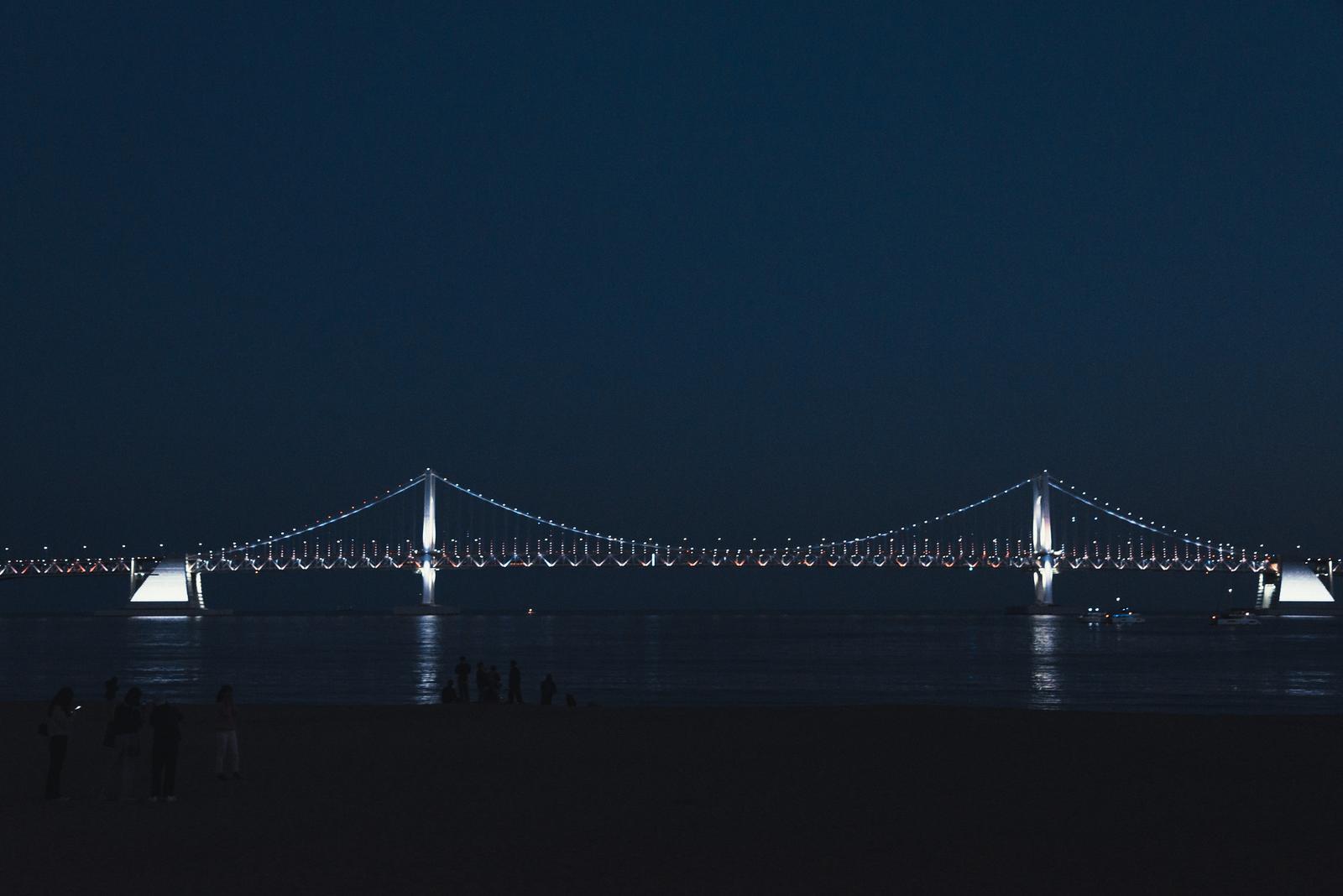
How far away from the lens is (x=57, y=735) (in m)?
10.2

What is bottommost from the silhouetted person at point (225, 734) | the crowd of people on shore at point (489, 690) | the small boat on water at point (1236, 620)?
the small boat on water at point (1236, 620)

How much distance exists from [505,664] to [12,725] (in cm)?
2026

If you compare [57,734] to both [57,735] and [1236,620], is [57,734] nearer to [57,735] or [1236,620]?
[57,735]

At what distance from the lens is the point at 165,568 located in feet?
324

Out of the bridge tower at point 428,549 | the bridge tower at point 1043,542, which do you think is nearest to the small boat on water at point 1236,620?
the bridge tower at point 1043,542

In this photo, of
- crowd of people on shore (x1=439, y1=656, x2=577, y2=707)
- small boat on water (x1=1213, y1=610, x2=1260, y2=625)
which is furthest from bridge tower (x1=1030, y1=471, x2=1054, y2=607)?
crowd of people on shore (x1=439, y1=656, x2=577, y2=707)

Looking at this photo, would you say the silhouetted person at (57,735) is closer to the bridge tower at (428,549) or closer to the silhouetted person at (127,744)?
the silhouetted person at (127,744)

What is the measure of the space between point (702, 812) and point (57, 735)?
14.6 feet

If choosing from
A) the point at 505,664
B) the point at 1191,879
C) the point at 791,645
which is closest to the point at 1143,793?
the point at 1191,879

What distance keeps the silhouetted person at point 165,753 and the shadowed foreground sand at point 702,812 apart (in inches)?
7.7

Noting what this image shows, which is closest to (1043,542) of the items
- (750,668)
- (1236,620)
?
(1236,620)

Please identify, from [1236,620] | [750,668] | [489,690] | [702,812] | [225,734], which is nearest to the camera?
[702,812]

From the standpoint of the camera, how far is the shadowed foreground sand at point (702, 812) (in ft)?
24.5

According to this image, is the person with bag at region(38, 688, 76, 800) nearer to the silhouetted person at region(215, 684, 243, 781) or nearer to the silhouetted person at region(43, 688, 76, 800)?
the silhouetted person at region(43, 688, 76, 800)
